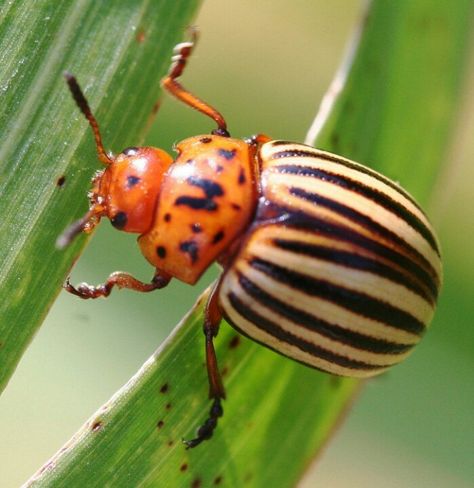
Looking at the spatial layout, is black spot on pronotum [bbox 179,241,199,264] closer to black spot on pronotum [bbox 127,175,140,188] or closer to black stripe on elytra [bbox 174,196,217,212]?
black stripe on elytra [bbox 174,196,217,212]

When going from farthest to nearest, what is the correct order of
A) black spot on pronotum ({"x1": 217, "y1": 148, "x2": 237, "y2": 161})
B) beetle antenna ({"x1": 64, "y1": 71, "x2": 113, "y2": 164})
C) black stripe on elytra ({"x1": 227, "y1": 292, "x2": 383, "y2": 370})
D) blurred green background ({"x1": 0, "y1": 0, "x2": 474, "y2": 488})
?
blurred green background ({"x1": 0, "y1": 0, "x2": 474, "y2": 488}), black spot on pronotum ({"x1": 217, "y1": 148, "x2": 237, "y2": 161}), black stripe on elytra ({"x1": 227, "y1": 292, "x2": 383, "y2": 370}), beetle antenna ({"x1": 64, "y1": 71, "x2": 113, "y2": 164})

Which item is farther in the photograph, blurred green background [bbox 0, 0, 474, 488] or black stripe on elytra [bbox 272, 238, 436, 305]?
blurred green background [bbox 0, 0, 474, 488]

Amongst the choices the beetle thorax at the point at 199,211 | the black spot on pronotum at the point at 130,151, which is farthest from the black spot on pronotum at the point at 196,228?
the black spot on pronotum at the point at 130,151

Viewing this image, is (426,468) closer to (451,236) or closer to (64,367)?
(451,236)

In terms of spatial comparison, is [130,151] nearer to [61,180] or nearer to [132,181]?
[132,181]

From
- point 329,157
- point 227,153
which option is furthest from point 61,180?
point 329,157

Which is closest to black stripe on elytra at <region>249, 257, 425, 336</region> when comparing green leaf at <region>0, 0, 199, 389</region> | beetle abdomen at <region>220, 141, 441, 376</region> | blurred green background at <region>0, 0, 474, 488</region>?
beetle abdomen at <region>220, 141, 441, 376</region>

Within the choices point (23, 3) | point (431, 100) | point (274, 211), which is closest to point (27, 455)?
point (274, 211)

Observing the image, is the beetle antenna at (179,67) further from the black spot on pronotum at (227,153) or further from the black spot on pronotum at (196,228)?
the black spot on pronotum at (196,228)
